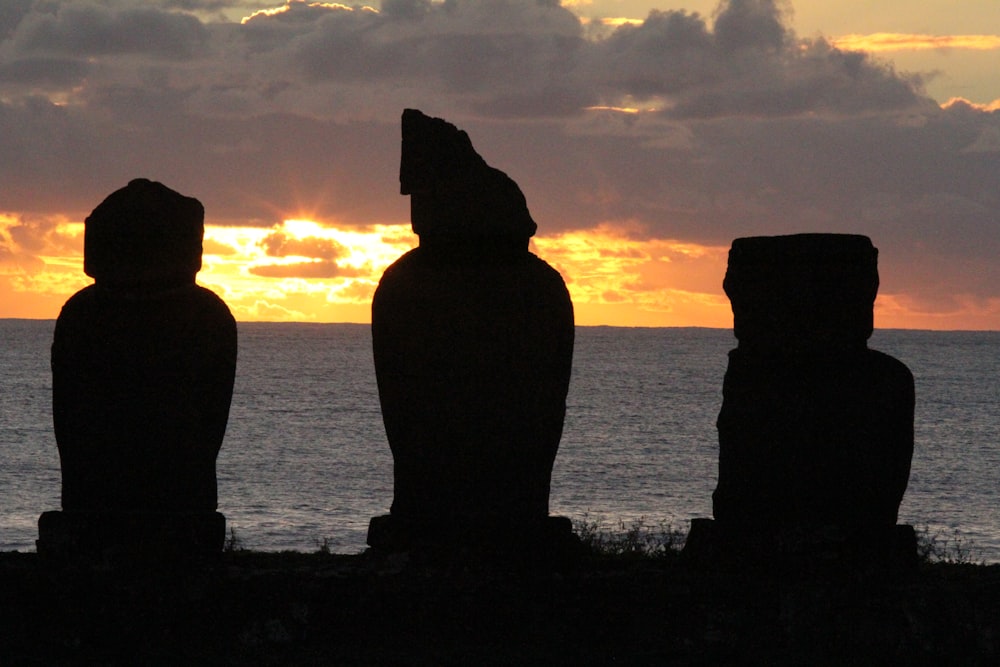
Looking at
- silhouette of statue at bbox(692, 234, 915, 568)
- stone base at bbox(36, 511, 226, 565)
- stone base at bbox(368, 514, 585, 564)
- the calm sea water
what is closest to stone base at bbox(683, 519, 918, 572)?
silhouette of statue at bbox(692, 234, 915, 568)

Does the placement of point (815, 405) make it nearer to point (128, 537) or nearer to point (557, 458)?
point (128, 537)

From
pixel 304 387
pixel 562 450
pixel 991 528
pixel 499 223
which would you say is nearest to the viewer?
pixel 499 223

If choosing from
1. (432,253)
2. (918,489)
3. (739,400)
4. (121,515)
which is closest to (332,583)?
(121,515)

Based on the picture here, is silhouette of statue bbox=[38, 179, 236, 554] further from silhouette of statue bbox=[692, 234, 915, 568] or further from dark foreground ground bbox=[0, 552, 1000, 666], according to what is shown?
silhouette of statue bbox=[692, 234, 915, 568]

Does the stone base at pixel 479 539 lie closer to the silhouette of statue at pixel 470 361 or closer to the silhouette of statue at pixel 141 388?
the silhouette of statue at pixel 470 361

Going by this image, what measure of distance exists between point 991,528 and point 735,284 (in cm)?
2174

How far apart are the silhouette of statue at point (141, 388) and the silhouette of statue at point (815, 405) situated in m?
3.57

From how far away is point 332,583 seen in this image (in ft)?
33.1

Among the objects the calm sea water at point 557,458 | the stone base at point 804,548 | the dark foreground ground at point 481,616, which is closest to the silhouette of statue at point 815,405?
the stone base at point 804,548

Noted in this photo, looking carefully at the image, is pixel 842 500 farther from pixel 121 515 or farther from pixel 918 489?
pixel 918 489

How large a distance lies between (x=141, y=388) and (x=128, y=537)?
3.34 feet

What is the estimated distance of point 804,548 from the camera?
1021 centimetres

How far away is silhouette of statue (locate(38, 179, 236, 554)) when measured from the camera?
1019 centimetres

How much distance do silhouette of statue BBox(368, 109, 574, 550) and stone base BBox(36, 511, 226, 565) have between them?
1.29m
